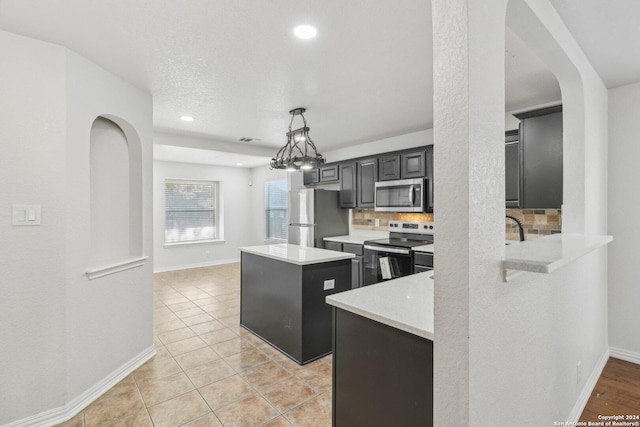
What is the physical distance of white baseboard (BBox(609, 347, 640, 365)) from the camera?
2.72m

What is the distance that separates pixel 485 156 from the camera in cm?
97

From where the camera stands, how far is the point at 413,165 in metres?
4.21

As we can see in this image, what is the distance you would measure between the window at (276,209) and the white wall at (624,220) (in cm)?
552

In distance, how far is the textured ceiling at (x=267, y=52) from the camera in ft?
5.65

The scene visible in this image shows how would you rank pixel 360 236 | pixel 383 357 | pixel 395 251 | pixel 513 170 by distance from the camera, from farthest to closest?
1. pixel 360 236
2. pixel 395 251
3. pixel 513 170
4. pixel 383 357

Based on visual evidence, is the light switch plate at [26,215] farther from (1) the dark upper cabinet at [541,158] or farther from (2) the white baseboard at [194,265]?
(2) the white baseboard at [194,265]

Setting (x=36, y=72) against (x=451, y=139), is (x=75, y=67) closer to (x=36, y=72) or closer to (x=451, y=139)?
(x=36, y=72)

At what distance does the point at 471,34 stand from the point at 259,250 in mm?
2867

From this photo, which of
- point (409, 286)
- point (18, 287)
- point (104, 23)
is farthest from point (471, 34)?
point (18, 287)

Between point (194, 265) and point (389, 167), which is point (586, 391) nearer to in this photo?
point (389, 167)

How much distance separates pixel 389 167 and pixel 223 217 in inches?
177

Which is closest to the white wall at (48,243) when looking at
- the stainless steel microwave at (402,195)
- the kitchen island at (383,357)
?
the kitchen island at (383,357)

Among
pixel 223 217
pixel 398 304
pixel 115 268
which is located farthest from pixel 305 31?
pixel 223 217

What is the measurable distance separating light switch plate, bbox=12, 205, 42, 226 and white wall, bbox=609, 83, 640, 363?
14.9 feet
